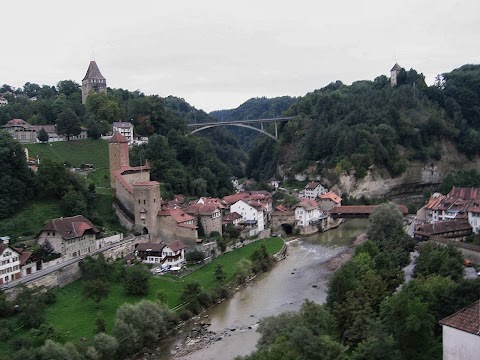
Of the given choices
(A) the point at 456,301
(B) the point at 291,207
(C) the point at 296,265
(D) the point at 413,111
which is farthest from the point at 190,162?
(A) the point at 456,301

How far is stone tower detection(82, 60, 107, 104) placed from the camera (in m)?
66.6

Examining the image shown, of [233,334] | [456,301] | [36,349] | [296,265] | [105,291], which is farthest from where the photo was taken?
[296,265]

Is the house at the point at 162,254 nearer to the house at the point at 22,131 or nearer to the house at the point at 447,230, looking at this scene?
the house at the point at 447,230

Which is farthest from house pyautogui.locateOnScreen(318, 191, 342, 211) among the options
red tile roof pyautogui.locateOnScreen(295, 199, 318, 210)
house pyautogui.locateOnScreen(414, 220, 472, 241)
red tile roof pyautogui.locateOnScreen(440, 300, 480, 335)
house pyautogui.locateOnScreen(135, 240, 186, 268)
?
red tile roof pyautogui.locateOnScreen(440, 300, 480, 335)

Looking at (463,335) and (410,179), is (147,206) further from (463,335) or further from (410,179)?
(410,179)

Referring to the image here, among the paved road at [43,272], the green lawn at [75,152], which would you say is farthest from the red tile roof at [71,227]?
the green lawn at [75,152]

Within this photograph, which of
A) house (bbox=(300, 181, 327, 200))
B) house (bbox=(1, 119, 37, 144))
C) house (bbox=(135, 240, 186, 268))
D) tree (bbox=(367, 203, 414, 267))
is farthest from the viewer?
house (bbox=(300, 181, 327, 200))

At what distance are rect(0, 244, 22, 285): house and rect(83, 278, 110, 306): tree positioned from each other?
4289mm

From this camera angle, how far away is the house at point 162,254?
3469cm

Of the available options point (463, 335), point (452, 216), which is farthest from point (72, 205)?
point (463, 335)

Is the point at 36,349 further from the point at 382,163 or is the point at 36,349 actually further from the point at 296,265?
the point at 382,163

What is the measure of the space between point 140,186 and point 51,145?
17.8 meters

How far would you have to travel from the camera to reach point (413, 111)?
2901 inches

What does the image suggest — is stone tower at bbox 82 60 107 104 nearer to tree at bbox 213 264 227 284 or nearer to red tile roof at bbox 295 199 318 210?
red tile roof at bbox 295 199 318 210
